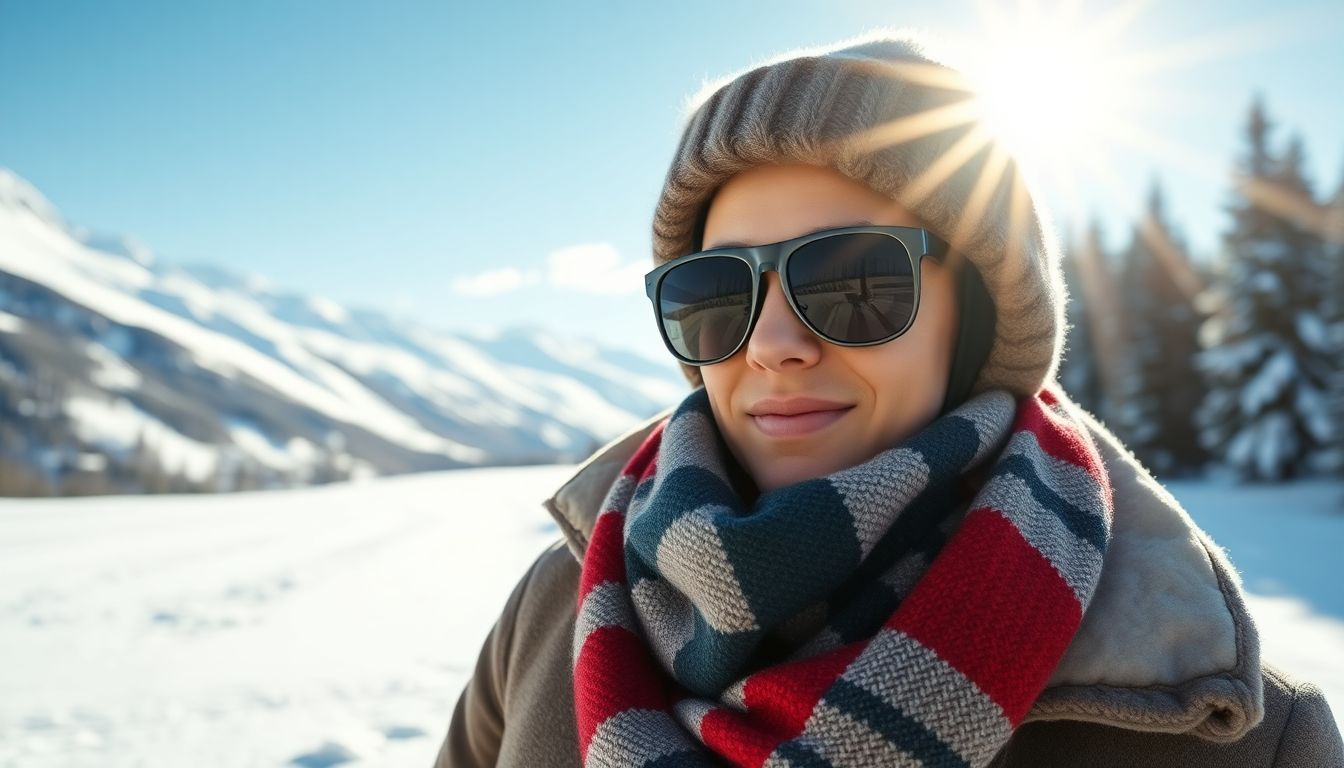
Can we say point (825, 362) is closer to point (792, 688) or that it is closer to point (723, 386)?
point (723, 386)

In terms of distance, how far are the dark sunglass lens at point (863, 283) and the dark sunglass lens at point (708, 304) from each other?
0.15m

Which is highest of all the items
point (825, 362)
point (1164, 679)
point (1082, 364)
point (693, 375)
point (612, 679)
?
point (693, 375)

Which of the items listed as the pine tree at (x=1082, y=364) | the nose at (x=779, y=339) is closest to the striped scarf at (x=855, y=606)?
the nose at (x=779, y=339)

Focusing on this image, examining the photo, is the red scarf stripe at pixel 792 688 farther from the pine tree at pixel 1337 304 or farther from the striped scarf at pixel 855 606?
the pine tree at pixel 1337 304

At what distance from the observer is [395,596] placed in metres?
6.02

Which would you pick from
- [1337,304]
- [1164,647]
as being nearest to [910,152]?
[1164,647]

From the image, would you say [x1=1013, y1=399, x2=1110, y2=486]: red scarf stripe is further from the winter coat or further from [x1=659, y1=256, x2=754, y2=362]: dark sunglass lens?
[x1=659, y1=256, x2=754, y2=362]: dark sunglass lens

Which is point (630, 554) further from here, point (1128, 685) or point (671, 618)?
point (1128, 685)

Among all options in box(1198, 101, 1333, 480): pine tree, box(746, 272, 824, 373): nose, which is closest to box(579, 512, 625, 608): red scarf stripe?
box(746, 272, 824, 373): nose

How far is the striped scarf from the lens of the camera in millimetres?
1006

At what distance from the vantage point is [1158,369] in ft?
71.4

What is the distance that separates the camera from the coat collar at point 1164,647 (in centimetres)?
103

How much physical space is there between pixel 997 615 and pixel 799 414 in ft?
1.54

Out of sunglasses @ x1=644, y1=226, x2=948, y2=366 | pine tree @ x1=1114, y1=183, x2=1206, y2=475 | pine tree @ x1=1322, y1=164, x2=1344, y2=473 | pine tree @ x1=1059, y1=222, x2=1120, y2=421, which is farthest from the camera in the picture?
pine tree @ x1=1059, y1=222, x2=1120, y2=421
